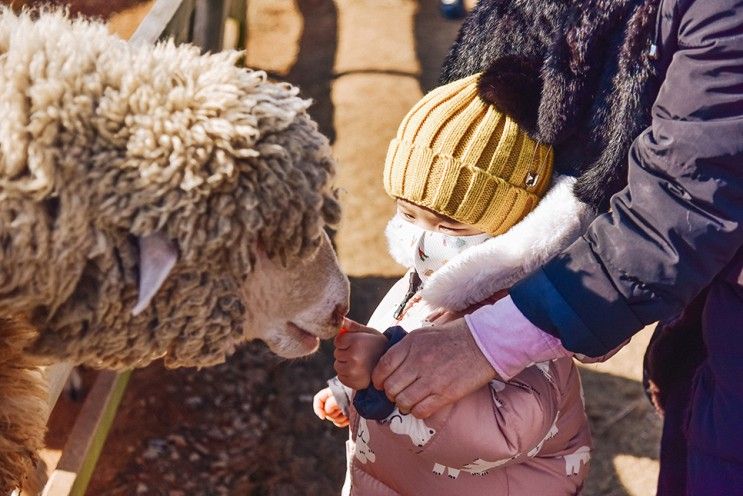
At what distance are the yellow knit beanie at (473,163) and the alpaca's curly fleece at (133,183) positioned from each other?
466mm

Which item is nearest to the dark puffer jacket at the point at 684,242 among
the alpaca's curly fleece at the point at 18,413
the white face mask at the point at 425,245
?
the white face mask at the point at 425,245

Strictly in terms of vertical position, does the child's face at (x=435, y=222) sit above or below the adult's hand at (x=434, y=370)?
above

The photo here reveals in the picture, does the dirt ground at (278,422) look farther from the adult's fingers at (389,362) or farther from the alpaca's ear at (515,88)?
the alpaca's ear at (515,88)

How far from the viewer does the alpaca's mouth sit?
1.99 m

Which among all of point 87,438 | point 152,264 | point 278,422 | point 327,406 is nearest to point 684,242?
point 152,264

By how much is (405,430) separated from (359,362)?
0.69 ft

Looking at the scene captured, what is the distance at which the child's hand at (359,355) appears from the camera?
202 centimetres

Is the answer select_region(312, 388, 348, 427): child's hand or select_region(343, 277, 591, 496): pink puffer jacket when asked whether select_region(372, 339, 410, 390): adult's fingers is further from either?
select_region(312, 388, 348, 427): child's hand

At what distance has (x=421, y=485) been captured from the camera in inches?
88.0

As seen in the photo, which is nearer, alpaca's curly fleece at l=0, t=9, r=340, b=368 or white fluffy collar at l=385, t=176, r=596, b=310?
alpaca's curly fleece at l=0, t=9, r=340, b=368

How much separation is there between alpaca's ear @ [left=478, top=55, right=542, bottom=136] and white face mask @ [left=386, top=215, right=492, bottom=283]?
352 mm

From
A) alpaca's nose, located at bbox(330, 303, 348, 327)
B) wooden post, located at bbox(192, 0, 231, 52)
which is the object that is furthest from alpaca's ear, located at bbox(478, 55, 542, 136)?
wooden post, located at bbox(192, 0, 231, 52)

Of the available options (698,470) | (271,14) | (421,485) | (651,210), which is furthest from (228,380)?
(271,14)

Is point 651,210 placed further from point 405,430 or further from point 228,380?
point 228,380
